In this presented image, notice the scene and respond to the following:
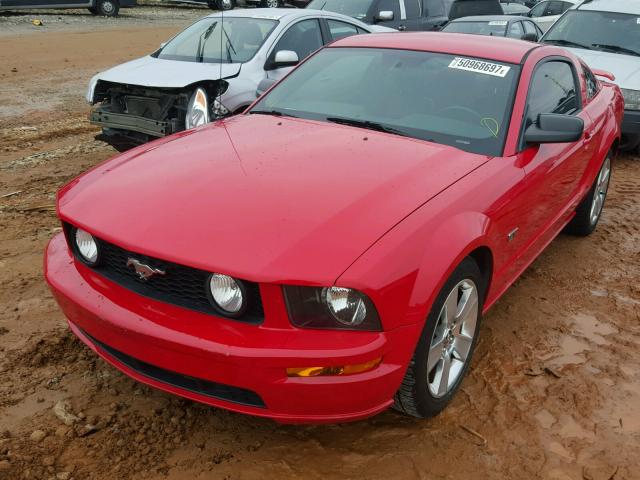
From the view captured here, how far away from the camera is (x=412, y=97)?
3461 millimetres

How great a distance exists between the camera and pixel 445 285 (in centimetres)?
250

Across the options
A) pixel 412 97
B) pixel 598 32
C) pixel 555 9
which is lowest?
pixel 555 9

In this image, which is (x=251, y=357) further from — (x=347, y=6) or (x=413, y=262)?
(x=347, y=6)

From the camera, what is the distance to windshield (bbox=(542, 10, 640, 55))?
777 centimetres

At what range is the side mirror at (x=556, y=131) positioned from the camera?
3.23m

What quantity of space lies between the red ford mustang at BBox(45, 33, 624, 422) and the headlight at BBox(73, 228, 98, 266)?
1 centimetres

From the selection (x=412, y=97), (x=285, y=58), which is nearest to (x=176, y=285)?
(x=412, y=97)

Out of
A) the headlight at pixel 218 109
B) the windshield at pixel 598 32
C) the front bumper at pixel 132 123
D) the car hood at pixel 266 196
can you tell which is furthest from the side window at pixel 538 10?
the car hood at pixel 266 196

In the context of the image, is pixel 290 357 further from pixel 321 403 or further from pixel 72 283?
pixel 72 283

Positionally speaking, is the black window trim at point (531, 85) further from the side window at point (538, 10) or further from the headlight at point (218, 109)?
the side window at point (538, 10)

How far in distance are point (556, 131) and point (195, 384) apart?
2.21m

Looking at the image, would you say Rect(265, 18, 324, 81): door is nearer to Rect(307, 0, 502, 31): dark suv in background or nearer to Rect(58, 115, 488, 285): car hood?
Rect(307, 0, 502, 31): dark suv in background

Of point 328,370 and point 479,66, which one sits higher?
Result: point 479,66

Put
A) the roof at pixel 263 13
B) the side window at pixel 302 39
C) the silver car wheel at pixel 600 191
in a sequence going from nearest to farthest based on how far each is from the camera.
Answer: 1. the silver car wheel at pixel 600 191
2. the side window at pixel 302 39
3. the roof at pixel 263 13
